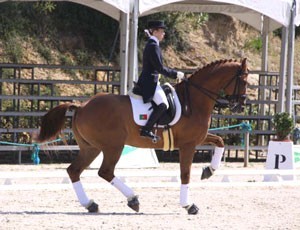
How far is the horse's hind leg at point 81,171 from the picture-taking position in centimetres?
954

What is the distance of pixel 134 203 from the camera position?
9.44 meters

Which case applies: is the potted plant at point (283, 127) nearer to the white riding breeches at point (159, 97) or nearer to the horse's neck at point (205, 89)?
the horse's neck at point (205, 89)

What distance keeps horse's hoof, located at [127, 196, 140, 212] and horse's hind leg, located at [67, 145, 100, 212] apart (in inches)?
14.4

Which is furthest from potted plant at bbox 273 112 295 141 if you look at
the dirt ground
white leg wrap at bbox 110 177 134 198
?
white leg wrap at bbox 110 177 134 198

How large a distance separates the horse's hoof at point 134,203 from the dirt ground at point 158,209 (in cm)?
9

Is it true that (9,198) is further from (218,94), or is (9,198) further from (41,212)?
(218,94)

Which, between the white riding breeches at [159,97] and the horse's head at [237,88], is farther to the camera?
the horse's head at [237,88]

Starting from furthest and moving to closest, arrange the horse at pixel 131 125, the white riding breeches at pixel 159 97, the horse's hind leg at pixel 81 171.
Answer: the white riding breeches at pixel 159 97 → the horse at pixel 131 125 → the horse's hind leg at pixel 81 171

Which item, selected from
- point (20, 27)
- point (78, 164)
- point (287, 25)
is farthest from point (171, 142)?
point (20, 27)

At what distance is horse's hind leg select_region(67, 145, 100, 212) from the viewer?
31.3 feet

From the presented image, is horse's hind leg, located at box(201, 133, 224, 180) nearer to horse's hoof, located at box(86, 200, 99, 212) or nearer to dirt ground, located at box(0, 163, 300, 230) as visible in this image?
dirt ground, located at box(0, 163, 300, 230)

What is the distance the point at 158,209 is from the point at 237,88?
1673mm

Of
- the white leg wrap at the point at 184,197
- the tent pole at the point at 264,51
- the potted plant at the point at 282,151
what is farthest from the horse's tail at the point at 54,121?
the tent pole at the point at 264,51

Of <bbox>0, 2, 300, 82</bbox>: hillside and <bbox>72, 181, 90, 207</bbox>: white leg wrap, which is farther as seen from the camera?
<bbox>0, 2, 300, 82</bbox>: hillside
